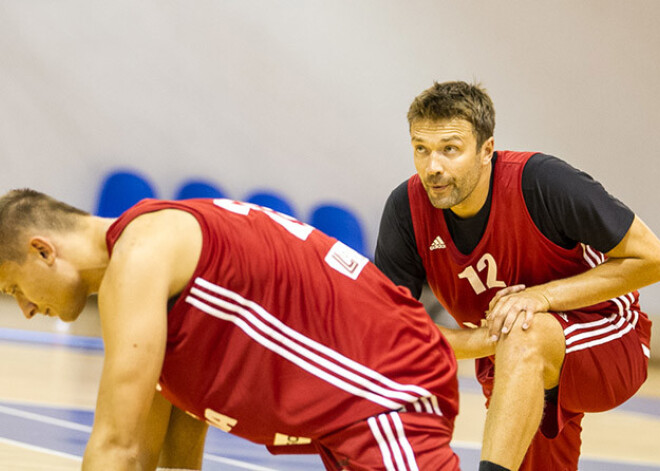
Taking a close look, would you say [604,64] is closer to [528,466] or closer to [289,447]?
[528,466]

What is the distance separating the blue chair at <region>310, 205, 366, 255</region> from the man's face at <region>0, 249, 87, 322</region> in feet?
17.0

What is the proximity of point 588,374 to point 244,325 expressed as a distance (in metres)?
1.28

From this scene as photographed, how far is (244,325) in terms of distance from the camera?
1870 millimetres

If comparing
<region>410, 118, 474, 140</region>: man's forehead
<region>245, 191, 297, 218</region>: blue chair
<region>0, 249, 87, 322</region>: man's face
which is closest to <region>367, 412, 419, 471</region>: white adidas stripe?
<region>0, 249, 87, 322</region>: man's face

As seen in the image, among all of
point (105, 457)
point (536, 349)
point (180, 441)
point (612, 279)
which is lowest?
point (180, 441)

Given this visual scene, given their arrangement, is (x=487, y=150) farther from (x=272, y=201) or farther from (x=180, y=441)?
(x=272, y=201)

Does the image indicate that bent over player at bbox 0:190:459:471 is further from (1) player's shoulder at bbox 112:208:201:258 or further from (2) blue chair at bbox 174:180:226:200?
(2) blue chair at bbox 174:180:226:200

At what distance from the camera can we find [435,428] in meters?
2.00

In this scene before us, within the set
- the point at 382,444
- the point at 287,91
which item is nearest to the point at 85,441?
the point at 382,444

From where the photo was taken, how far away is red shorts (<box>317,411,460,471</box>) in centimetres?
192

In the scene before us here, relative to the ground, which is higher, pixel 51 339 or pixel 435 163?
pixel 435 163

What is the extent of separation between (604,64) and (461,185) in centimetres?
463

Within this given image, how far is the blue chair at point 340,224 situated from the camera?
23.2 ft

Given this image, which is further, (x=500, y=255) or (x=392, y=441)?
(x=500, y=255)
